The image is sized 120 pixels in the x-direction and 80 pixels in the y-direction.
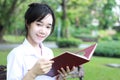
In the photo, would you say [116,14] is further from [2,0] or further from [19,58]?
[19,58]

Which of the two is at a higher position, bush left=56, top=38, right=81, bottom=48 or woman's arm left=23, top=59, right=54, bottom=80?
woman's arm left=23, top=59, right=54, bottom=80

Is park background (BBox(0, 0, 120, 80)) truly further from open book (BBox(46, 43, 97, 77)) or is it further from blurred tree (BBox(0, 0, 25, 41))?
open book (BBox(46, 43, 97, 77))

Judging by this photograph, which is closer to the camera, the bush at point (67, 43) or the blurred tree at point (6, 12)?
the bush at point (67, 43)

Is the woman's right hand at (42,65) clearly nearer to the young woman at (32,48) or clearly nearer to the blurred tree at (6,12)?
the young woman at (32,48)

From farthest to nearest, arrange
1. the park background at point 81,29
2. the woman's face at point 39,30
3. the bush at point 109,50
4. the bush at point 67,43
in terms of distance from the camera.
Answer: the bush at point 67,43 < the bush at point 109,50 < the park background at point 81,29 < the woman's face at point 39,30

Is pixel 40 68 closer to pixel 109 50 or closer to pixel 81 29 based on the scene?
pixel 109 50

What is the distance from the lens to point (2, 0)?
23.7m

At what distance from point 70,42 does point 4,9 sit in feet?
17.5

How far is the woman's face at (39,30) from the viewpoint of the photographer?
2494 mm

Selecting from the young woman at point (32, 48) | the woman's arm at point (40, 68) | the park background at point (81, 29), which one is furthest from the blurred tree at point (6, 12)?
the woman's arm at point (40, 68)

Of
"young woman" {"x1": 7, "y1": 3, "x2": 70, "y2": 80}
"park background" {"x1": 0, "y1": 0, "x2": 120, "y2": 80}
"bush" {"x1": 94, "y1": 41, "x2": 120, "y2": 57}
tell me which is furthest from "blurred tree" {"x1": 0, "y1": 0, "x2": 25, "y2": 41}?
"young woman" {"x1": 7, "y1": 3, "x2": 70, "y2": 80}

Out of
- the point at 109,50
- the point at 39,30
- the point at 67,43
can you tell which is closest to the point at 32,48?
the point at 39,30

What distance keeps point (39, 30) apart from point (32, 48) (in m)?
0.14

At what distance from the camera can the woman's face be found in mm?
2494
